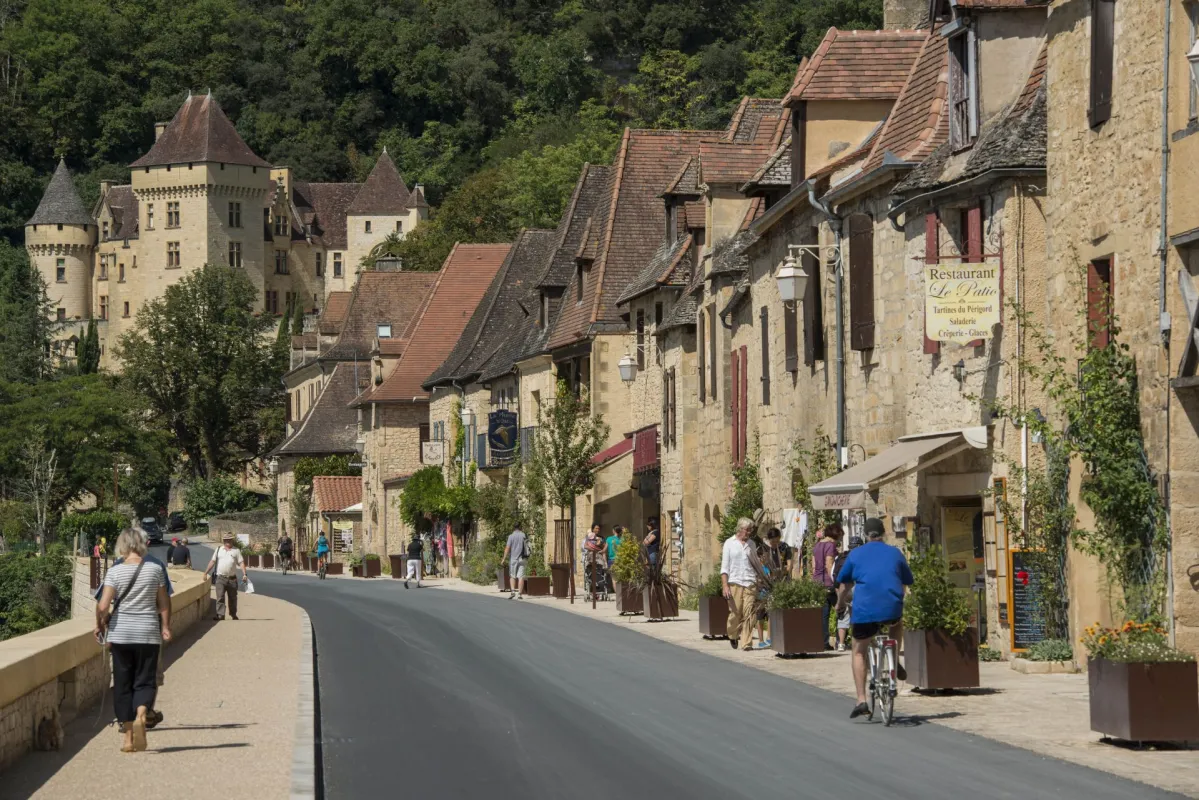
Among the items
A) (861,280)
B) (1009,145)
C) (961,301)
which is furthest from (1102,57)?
(861,280)

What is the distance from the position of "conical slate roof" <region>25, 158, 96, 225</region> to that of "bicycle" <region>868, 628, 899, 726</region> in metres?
156

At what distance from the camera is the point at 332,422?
89.1 m

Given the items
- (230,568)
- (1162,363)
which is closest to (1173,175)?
(1162,363)

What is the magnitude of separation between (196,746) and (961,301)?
958cm

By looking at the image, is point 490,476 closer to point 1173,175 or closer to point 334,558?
point 334,558

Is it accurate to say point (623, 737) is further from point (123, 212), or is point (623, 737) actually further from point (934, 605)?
point (123, 212)

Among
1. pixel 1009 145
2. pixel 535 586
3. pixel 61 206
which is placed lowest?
pixel 535 586

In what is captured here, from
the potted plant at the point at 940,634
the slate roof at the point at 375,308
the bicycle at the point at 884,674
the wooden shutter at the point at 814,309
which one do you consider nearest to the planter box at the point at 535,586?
the wooden shutter at the point at 814,309

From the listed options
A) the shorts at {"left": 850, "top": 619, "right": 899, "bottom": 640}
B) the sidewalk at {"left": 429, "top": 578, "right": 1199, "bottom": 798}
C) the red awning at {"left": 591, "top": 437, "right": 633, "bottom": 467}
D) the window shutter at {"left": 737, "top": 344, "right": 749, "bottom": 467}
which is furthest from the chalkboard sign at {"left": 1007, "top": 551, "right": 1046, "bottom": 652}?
the red awning at {"left": 591, "top": 437, "right": 633, "bottom": 467}

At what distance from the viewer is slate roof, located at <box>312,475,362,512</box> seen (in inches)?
3214

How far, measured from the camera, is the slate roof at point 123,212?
15975cm

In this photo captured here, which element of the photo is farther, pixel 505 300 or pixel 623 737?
pixel 505 300

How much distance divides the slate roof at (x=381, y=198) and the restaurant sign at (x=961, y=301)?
472ft

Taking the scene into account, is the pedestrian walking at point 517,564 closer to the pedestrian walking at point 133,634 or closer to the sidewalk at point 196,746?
the sidewalk at point 196,746
